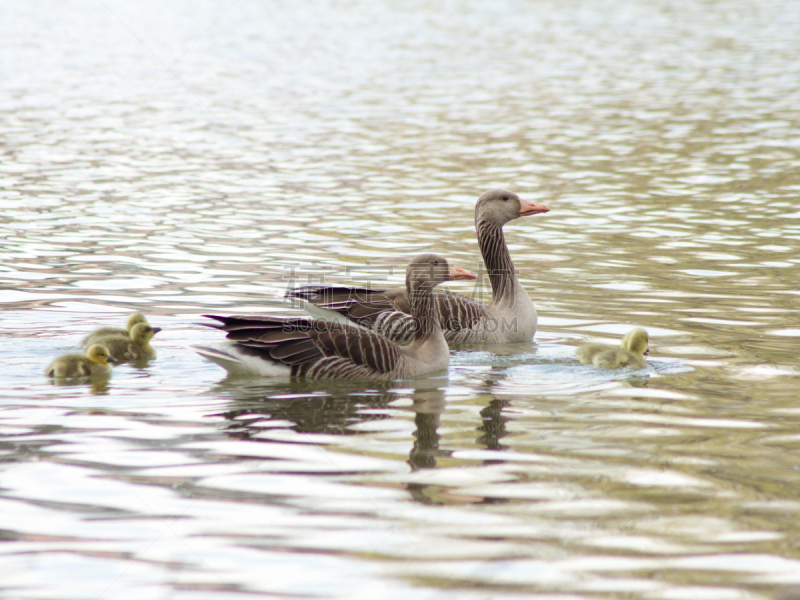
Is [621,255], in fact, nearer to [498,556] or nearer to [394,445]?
[394,445]

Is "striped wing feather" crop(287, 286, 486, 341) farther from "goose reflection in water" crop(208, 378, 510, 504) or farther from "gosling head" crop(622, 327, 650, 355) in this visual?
"gosling head" crop(622, 327, 650, 355)

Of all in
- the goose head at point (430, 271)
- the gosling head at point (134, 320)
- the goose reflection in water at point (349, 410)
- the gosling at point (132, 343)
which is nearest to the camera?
the goose reflection in water at point (349, 410)

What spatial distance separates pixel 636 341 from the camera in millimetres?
8938

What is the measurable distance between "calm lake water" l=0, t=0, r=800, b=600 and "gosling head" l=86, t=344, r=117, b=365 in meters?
0.21

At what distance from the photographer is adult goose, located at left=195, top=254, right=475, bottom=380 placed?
8562mm

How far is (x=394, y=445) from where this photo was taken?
7.15 m

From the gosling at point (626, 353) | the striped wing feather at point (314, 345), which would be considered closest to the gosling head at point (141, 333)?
the striped wing feather at point (314, 345)

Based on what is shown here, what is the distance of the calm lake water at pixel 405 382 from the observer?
214 inches

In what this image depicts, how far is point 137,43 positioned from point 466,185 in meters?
30.7

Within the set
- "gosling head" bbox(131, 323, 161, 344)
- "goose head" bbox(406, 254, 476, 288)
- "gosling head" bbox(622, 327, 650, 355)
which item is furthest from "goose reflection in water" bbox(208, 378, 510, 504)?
"gosling head" bbox(622, 327, 650, 355)

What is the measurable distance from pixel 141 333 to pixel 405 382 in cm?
250

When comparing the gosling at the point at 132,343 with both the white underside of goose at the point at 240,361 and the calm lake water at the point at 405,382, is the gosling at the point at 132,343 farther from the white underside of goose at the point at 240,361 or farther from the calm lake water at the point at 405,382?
the white underside of goose at the point at 240,361

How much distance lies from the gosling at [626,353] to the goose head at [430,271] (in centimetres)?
136

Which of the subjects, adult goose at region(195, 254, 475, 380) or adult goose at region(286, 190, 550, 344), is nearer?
adult goose at region(195, 254, 475, 380)
